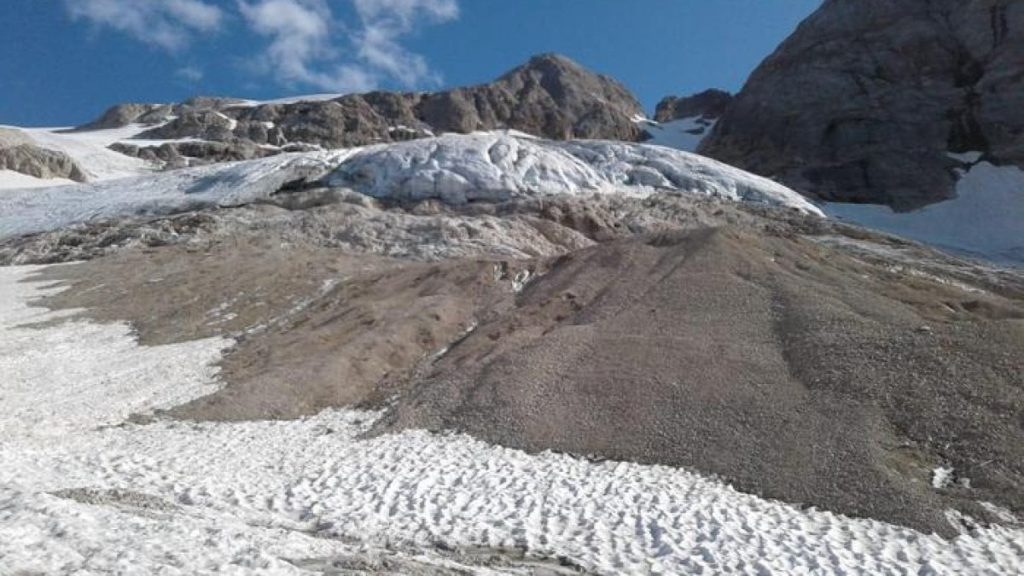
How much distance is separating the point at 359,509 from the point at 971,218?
58.6 metres

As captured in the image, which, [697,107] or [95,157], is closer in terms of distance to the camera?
[95,157]

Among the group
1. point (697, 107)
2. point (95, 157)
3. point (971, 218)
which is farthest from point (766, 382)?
point (697, 107)

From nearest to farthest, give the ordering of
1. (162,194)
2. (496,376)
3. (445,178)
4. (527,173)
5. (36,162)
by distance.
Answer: (496,376) → (445,178) → (527,173) → (162,194) → (36,162)

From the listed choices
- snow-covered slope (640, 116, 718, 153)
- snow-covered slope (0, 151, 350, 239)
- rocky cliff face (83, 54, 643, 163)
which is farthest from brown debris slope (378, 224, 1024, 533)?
rocky cliff face (83, 54, 643, 163)

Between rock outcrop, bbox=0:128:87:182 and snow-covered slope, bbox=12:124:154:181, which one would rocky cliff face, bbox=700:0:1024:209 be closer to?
rock outcrop, bbox=0:128:87:182

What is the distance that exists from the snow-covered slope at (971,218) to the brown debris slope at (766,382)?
2955 centimetres

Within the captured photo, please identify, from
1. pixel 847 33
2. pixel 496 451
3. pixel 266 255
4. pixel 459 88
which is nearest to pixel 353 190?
pixel 266 255

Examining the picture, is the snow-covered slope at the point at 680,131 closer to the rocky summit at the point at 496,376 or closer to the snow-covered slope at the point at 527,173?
the snow-covered slope at the point at 527,173

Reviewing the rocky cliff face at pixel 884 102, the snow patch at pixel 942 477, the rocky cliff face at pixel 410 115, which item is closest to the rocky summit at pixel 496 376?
the snow patch at pixel 942 477

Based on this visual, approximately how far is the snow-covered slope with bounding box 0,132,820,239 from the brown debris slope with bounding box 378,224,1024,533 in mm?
20930

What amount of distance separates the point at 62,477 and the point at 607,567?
9.35 m

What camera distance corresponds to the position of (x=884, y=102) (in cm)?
8181

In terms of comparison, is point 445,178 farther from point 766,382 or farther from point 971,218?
point 971,218

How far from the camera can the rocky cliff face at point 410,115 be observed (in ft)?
387
